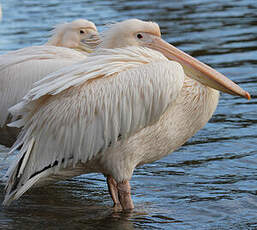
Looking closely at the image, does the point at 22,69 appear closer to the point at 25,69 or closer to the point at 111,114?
the point at 25,69

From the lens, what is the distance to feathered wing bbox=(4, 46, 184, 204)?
4.76 meters

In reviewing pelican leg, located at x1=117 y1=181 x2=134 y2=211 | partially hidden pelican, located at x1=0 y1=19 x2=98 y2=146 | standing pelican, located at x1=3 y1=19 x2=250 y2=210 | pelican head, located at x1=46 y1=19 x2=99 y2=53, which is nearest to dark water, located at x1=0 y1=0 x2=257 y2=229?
pelican leg, located at x1=117 y1=181 x2=134 y2=211

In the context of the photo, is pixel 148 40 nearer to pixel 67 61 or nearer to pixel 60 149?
pixel 67 61

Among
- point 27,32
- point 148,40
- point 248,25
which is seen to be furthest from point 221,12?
point 148,40

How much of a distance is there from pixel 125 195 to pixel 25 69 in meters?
1.35

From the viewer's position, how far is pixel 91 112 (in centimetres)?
482

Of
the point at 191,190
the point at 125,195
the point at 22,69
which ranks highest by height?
the point at 22,69

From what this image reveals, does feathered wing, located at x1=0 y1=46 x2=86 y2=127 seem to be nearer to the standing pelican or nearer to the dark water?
the standing pelican

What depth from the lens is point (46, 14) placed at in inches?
616

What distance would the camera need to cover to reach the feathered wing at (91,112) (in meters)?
4.76

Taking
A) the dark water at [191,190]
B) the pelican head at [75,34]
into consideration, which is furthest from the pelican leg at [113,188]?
the pelican head at [75,34]

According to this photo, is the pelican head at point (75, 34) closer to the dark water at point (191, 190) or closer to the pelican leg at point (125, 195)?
the dark water at point (191, 190)

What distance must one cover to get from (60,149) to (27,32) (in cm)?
878

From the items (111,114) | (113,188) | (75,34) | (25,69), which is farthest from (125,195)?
(75,34)
